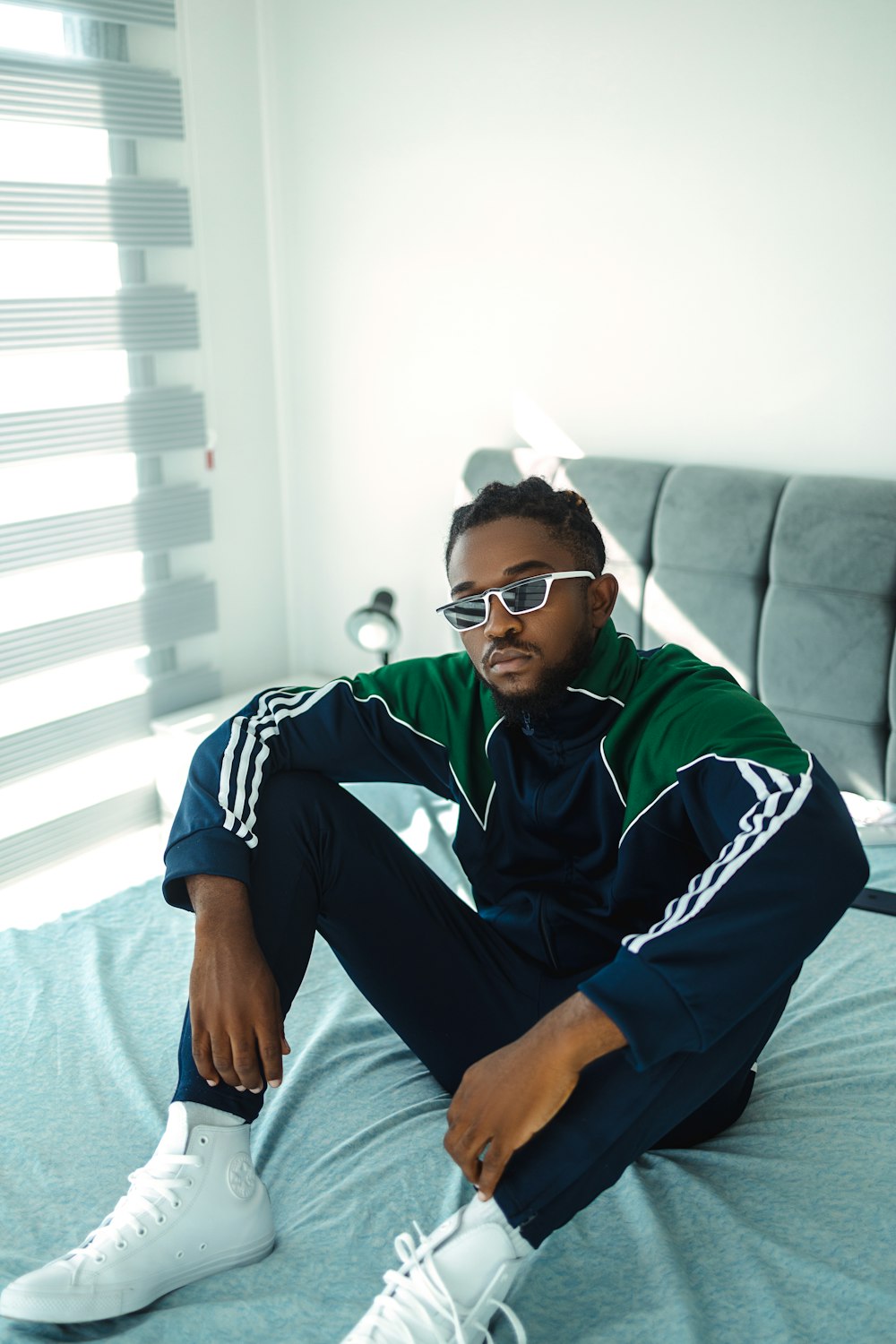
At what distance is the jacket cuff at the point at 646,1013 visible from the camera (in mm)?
1218

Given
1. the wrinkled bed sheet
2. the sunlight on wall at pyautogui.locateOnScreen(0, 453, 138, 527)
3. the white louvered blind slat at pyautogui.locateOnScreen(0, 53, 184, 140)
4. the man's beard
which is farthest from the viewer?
the sunlight on wall at pyautogui.locateOnScreen(0, 453, 138, 527)

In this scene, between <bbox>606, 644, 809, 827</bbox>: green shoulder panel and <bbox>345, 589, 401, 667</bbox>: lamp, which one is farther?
<bbox>345, 589, 401, 667</bbox>: lamp

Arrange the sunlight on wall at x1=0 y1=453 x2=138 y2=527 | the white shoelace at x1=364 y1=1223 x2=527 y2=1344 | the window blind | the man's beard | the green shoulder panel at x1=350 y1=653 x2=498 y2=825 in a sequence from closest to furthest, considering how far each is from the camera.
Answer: the white shoelace at x1=364 y1=1223 x2=527 y2=1344 → the man's beard → the green shoulder panel at x1=350 y1=653 x2=498 y2=825 → the window blind → the sunlight on wall at x1=0 y1=453 x2=138 y2=527

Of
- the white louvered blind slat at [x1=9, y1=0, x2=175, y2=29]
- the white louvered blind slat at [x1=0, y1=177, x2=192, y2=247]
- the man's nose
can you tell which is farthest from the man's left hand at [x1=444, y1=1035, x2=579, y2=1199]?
the white louvered blind slat at [x1=9, y1=0, x2=175, y2=29]

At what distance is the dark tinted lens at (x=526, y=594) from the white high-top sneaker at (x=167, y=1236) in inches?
29.2

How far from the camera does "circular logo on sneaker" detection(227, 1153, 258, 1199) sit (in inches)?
54.2

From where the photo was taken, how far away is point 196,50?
3.31 metres

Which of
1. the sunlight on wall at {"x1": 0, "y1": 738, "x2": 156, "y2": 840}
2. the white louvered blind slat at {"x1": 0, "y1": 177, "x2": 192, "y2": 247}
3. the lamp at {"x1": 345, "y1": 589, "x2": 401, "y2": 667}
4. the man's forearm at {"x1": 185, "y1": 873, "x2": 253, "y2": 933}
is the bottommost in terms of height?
the sunlight on wall at {"x1": 0, "y1": 738, "x2": 156, "y2": 840}

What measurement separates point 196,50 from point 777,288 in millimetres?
1752

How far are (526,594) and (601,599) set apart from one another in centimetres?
15

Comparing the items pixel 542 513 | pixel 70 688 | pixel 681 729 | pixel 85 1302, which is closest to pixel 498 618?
pixel 542 513

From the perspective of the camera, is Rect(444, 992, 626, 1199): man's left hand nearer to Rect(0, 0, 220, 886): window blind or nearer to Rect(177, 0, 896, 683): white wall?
Rect(177, 0, 896, 683): white wall

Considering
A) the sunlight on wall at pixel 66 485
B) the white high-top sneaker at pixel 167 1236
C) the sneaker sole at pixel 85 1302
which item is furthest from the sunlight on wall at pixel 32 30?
the sneaker sole at pixel 85 1302

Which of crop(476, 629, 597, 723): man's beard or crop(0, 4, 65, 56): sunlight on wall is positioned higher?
crop(0, 4, 65, 56): sunlight on wall
